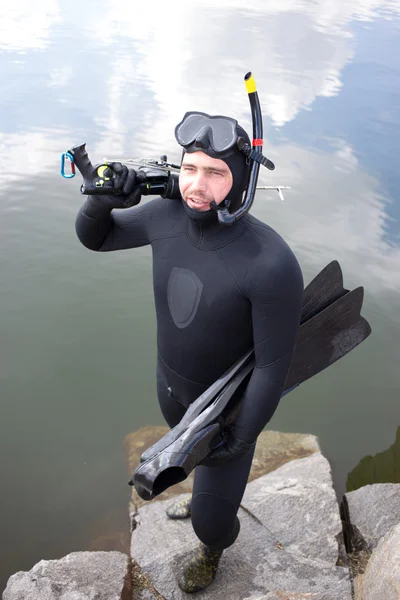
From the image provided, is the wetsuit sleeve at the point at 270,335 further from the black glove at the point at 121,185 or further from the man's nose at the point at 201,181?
the black glove at the point at 121,185

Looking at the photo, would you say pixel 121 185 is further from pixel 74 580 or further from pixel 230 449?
pixel 74 580

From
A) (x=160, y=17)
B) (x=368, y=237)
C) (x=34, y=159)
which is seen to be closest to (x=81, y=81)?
(x=34, y=159)

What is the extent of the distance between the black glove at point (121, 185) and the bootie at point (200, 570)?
1.43m

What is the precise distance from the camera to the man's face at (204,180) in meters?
1.74

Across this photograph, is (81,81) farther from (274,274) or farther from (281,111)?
(274,274)

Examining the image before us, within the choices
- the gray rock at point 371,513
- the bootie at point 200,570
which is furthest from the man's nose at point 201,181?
the gray rock at point 371,513

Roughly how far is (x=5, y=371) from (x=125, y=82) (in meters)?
5.60

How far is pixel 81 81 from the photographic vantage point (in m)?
8.05

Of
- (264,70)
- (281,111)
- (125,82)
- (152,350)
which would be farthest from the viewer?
(264,70)

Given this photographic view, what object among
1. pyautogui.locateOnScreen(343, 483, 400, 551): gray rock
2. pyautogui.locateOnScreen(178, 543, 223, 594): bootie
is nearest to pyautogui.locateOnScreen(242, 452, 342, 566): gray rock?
pyautogui.locateOnScreen(343, 483, 400, 551): gray rock

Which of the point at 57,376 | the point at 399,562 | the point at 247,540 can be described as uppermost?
the point at 399,562

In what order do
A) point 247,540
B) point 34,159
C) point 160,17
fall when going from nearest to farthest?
1. point 247,540
2. point 34,159
3. point 160,17

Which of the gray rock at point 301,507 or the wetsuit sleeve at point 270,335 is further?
the gray rock at point 301,507

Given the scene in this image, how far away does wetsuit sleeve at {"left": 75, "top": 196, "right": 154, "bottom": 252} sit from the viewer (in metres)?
1.96
